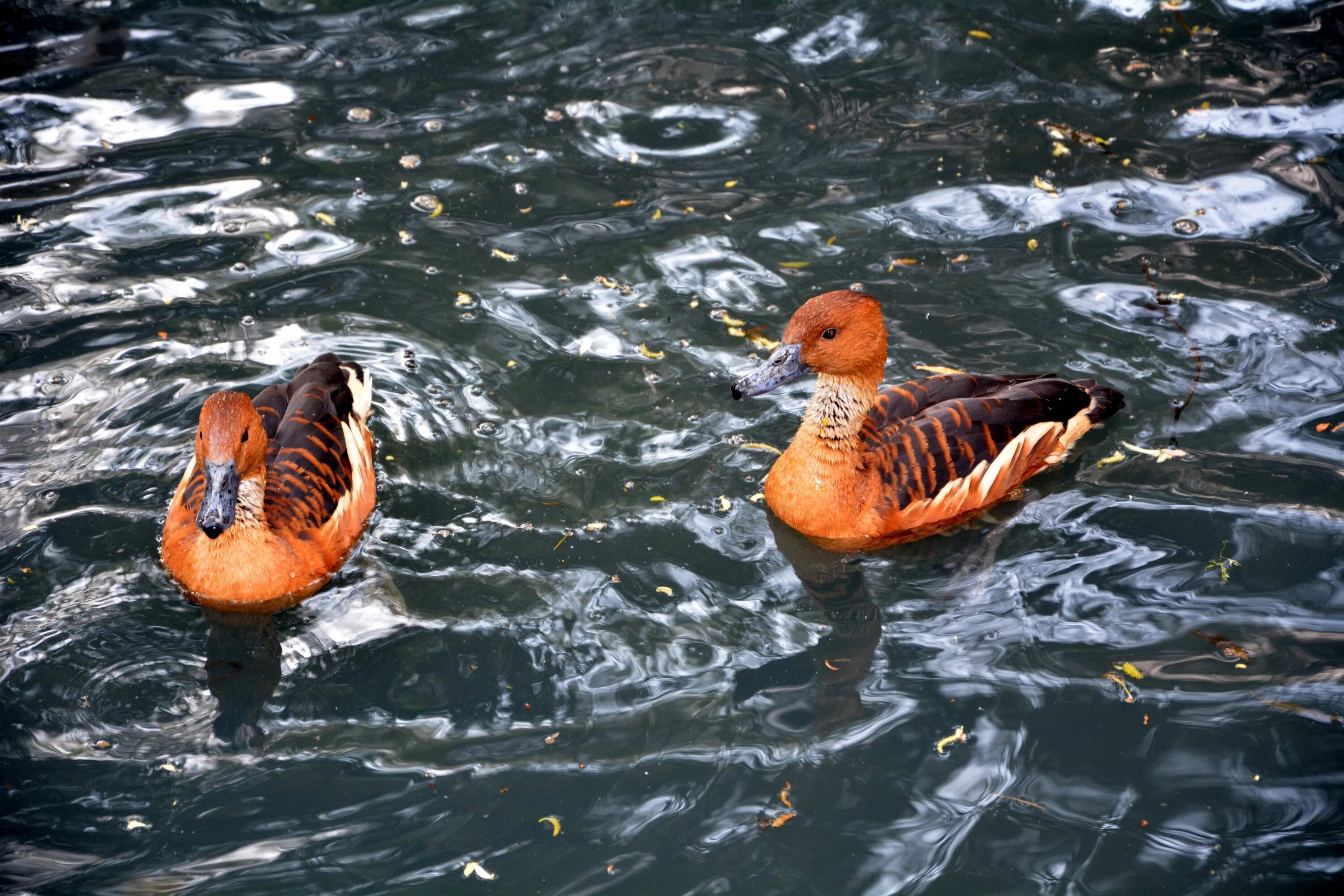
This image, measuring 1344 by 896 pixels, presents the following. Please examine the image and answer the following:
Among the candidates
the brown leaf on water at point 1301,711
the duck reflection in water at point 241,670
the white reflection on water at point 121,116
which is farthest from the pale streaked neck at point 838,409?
the white reflection on water at point 121,116

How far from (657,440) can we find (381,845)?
283cm

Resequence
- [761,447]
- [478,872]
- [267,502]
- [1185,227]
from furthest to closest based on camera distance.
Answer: [1185,227], [761,447], [267,502], [478,872]

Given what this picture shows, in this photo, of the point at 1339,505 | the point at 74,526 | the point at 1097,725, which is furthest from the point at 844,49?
the point at 74,526

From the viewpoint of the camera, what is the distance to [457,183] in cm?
815

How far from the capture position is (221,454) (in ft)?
16.2

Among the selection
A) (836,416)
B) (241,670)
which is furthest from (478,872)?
(836,416)

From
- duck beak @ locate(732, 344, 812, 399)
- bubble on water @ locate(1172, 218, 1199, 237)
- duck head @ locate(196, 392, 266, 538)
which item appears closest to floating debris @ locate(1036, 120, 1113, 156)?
bubble on water @ locate(1172, 218, 1199, 237)

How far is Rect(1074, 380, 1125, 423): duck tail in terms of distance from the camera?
630 centimetres

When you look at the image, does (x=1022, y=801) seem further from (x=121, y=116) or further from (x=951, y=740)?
(x=121, y=116)

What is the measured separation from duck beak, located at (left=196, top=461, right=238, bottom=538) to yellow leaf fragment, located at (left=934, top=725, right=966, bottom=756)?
3.39m

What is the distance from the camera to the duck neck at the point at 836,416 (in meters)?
5.79

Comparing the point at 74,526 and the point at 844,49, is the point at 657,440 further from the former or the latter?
the point at 844,49

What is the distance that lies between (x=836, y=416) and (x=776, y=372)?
1.45ft

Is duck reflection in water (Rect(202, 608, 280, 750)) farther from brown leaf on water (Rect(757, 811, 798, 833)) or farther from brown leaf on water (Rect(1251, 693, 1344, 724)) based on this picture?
brown leaf on water (Rect(1251, 693, 1344, 724))
